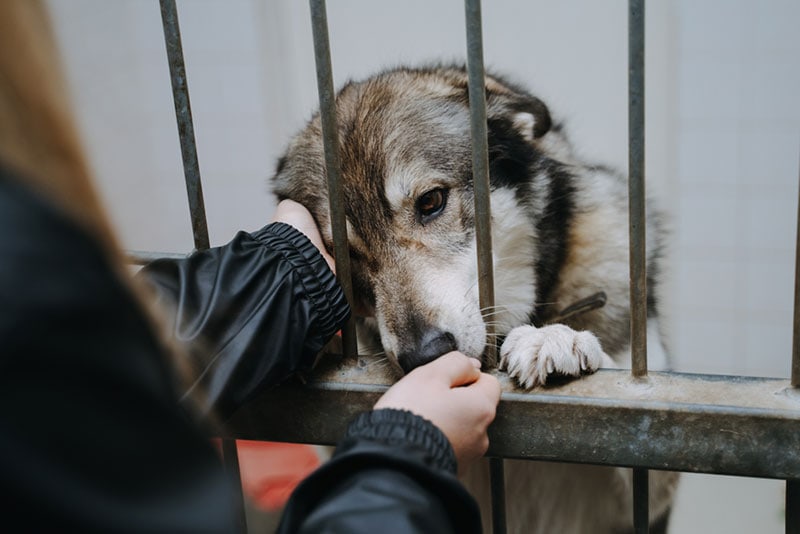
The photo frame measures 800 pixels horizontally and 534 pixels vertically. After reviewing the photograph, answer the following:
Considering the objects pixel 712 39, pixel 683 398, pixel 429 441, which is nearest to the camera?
pixel 429 441

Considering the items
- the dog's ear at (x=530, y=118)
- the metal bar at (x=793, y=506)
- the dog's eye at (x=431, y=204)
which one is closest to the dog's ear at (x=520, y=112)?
the dog's ear at (x=530, y=118)

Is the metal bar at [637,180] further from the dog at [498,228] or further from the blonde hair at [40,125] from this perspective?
the blonde hair at [40,125]

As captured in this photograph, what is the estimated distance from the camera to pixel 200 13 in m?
3.92

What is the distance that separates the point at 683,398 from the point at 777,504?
2.82 metres

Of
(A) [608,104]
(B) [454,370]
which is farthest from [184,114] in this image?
(A) [608,104]

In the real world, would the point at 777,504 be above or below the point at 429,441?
below

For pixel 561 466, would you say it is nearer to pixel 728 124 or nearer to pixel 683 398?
pixel 683 398

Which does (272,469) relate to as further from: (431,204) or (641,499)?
(641,499)

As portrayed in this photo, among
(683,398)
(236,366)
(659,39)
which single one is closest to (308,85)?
(659,39)

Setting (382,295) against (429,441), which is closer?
(429,441)

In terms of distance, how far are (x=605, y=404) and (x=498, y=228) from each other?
32.5 inches

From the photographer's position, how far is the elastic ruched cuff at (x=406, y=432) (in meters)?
0.99

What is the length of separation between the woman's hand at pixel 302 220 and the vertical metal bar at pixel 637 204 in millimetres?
746

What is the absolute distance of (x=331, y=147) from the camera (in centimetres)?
135
